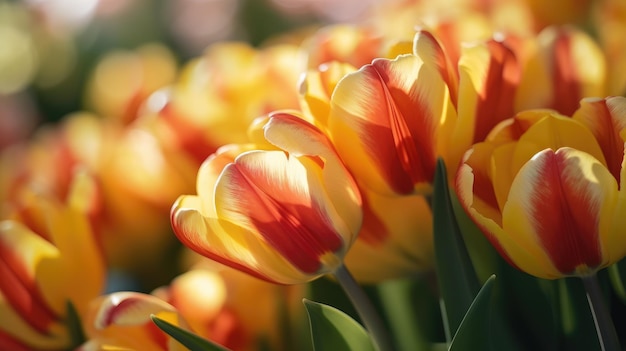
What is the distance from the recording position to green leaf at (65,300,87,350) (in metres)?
0.44

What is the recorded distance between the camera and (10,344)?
44 centimetres

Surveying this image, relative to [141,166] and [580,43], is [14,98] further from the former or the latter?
[580,43]

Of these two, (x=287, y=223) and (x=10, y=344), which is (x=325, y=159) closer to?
(x=287, y=223)

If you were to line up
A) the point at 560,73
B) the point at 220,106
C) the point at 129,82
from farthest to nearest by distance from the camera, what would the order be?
1. the point at 129,82
2. the point at 220,106
3. the point at 560,73

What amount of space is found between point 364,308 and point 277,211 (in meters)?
0.06

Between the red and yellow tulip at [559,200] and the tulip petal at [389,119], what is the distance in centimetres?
3

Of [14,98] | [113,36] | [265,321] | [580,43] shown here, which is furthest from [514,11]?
[113,36]

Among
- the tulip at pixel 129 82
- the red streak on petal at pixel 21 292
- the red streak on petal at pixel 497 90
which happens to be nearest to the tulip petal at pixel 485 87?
the red streak on petal at pixel 497 90

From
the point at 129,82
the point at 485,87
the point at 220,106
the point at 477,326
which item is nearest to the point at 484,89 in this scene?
the point at 485,87

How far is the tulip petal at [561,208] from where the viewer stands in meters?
0.31

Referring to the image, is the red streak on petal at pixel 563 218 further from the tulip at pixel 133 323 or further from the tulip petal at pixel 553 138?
the tulip at pixel 133 323

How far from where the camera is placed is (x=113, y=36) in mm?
1371

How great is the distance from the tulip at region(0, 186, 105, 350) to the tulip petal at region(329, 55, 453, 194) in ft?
0.57

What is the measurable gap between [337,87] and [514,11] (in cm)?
32
